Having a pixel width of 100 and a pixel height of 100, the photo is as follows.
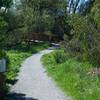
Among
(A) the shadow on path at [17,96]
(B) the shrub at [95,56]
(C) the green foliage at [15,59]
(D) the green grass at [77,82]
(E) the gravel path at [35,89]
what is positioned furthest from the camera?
(B) the shrub at [95,56]

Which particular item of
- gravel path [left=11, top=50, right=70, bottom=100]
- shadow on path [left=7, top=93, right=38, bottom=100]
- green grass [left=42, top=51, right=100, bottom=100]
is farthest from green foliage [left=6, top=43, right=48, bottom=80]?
shadow on path [left=7, top=93, right=38, bottom=100]

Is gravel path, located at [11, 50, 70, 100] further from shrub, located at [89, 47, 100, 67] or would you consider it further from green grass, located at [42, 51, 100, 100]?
shrub, located at [89, 47, 100, 67]

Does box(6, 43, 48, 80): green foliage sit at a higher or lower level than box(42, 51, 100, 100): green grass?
lower

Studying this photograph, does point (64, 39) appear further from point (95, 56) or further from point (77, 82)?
point (77, 82)

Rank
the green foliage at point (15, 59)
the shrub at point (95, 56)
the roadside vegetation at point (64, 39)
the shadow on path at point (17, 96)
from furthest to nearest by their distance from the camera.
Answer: the shrub at point (95, 56), the green foliage at point (15, 59), the roadside vegetation at point (64, 39), the shadow on path at point (17, 96)

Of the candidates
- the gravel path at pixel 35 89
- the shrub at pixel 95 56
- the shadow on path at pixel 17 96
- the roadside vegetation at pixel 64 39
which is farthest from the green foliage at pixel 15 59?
the shrub at pixel 95 56

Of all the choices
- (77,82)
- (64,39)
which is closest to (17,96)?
(77,82)

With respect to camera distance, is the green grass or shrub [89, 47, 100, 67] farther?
shrub [89, 47, 100, 67]

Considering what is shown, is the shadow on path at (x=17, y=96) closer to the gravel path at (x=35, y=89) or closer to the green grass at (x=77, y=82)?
the gravel path at (x=35, y=89)

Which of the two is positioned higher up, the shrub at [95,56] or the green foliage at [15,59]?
the shrub at [95,56]

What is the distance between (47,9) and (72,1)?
1653 centimetres

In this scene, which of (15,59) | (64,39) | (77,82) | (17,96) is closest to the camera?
(17,96)

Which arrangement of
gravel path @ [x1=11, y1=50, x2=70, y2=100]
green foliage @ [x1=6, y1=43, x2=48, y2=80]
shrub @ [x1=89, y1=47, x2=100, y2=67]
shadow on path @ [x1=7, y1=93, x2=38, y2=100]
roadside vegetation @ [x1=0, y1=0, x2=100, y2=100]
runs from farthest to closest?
shrub @ [x1=89, y1=47, x2=100, y2=67] → green foliage @ [x1=6, y1=43, x2=48, y2=80] → roadside vegetation @ [x1=0, y1=0, x2=100, y2=100] → gravel path @ [x1=11, y1=50, x2=70, y2=100] → shadow on path @ [x1=7, y1=93, x2=38, y2=100]

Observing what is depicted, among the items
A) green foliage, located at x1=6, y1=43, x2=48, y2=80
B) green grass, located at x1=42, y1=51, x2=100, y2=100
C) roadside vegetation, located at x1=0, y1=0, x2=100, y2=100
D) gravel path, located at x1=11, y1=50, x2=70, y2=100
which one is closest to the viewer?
green grass, located at x1=42, y1=51, x2=100, y2=100
